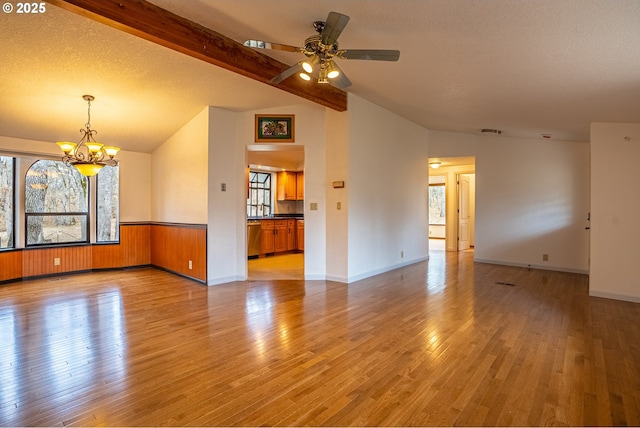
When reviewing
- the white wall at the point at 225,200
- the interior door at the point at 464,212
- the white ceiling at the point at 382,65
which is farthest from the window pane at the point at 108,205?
the interior door at the point at 464,212

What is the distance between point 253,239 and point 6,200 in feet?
14.0

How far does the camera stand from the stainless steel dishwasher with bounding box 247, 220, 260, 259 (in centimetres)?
756

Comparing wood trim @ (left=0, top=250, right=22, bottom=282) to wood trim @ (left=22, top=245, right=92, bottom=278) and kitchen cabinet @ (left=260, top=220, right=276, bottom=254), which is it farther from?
kitchen cabinet @ (left=260, top=220, right=276, bottom=254)

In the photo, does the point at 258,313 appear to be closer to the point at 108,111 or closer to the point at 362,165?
the point at 362,165

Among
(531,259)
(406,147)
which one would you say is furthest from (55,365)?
(531,259)

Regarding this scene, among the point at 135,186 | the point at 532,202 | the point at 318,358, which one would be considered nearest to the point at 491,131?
the point at 532,202

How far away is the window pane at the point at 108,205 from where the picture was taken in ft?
20.6

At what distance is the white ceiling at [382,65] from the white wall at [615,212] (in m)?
0.33

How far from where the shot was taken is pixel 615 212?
4305mm

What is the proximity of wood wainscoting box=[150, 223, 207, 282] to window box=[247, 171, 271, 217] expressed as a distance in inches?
109

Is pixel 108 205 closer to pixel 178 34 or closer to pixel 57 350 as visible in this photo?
pixel 57 350

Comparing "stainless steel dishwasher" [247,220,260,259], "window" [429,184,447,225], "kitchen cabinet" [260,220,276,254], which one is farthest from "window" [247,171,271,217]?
"window" [429,184,447,225]

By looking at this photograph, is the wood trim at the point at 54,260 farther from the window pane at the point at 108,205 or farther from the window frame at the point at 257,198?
the window frame at the point at 257,198

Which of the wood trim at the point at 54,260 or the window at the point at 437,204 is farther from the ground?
the window at the point at 437,204
